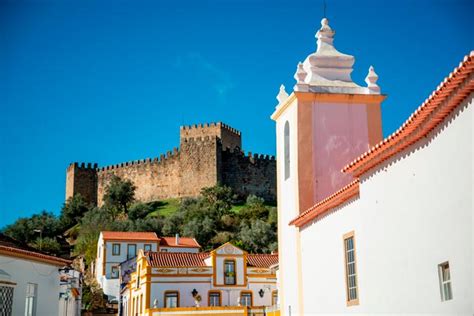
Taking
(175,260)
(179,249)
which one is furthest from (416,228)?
(179,249)

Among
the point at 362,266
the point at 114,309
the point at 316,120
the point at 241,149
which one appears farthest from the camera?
the point at 241,149

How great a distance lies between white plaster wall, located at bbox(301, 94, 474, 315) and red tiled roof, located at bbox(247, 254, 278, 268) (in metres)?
27.0

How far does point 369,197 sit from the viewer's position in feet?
39.6

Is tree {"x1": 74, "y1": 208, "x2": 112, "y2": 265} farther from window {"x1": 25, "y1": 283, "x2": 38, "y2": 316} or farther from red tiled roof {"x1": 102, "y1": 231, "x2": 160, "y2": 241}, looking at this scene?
window {"x1": 25, "y1": 283, "x2": 38, "y2": 316}

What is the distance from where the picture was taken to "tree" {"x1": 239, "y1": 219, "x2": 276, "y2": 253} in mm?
57328

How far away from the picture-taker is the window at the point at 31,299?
18828mm

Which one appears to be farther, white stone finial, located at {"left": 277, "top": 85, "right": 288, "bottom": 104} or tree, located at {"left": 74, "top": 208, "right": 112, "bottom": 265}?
tree, located at {"left": 74, "top": 208, "right": 112, "bottom": 265}

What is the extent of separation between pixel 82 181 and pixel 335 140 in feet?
252

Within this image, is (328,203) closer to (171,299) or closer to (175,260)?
(171,299)

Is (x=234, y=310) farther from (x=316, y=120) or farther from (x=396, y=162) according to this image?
(x=396, y=162)

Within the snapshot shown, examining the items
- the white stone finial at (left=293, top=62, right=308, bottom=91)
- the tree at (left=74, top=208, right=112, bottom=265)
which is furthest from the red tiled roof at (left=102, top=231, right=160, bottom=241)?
the white stone finial at (left=293, top=62, right=308, bottom=91)

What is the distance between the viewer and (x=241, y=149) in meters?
89.4

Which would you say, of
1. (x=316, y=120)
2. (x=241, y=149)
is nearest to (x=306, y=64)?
(x=316, y=120)

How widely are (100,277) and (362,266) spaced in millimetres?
46754
